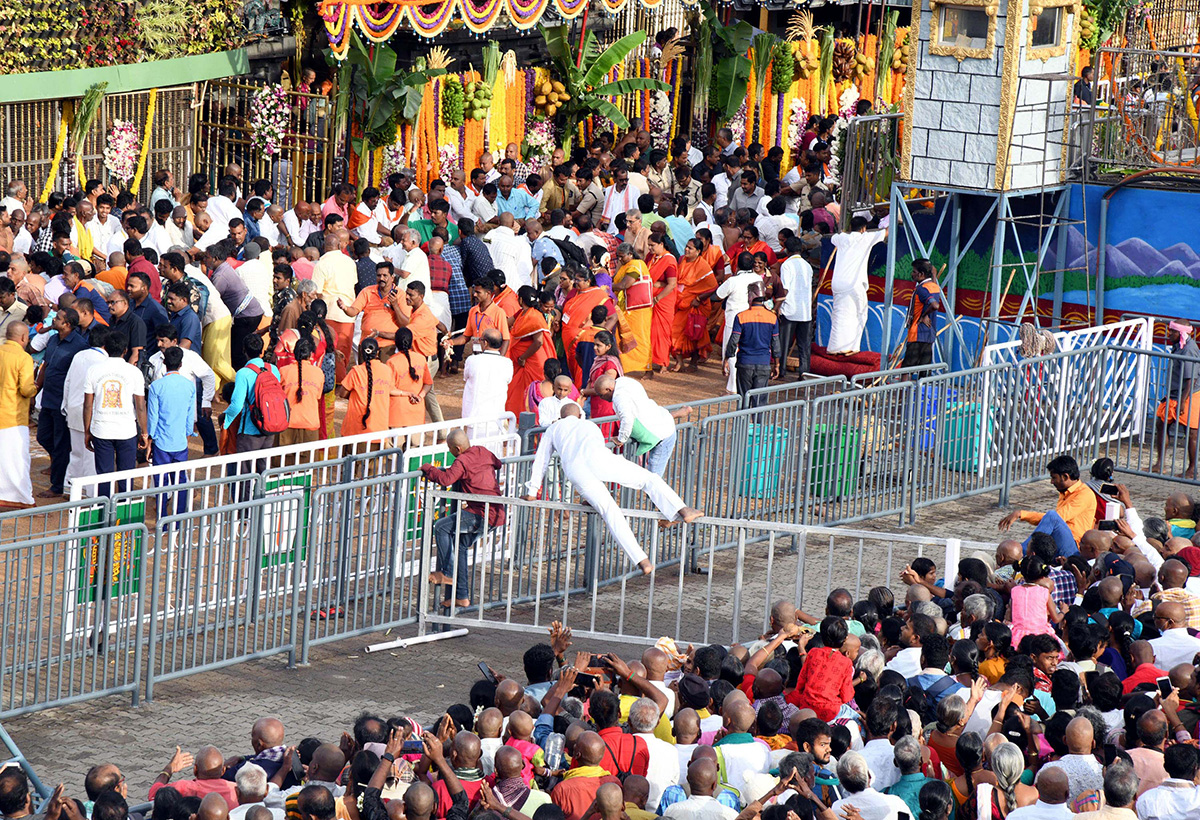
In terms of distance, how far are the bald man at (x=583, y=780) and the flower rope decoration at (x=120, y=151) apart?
14810 mm

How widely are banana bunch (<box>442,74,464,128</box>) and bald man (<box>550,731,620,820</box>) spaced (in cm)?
1616

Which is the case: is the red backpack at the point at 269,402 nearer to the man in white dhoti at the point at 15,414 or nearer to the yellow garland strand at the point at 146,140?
the man in white dhoti at the point at 15,414

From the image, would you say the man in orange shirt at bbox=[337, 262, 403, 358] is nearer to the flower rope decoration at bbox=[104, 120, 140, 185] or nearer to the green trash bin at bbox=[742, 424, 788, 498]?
the green trash bin at bbox=[742, 424, 788, 498]

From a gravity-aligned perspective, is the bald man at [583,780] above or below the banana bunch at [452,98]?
below

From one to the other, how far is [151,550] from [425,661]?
1859 millimetres

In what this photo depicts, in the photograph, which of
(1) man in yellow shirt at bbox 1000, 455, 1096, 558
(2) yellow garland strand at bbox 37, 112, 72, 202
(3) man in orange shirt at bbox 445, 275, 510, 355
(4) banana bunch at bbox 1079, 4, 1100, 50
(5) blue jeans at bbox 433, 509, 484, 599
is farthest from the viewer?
(4) banana bunch at bbox 1079, 4, 1100, 50

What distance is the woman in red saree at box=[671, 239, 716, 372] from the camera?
17969 millimetres

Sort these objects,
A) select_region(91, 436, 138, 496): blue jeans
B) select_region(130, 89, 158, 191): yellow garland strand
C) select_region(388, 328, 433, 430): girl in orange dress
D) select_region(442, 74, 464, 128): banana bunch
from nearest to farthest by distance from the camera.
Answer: select_region(91, 436, 138, 496): blue jeans
select_region(388, 328, 433, 430): girl in orange dress
select_region(130, 89, 158, 191): yellow garland strand
select_region(442, 74, 464, 128): banana bunch

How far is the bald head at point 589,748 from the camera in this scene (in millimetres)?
7285

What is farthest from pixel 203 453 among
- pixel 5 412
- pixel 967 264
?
pixel 967 264

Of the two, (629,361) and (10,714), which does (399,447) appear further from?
(629,361)

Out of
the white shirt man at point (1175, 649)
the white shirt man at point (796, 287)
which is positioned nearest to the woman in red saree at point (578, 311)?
the white shirt man at point (796, 287)

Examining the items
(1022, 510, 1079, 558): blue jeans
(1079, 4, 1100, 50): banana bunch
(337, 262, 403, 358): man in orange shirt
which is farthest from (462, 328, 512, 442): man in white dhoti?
(1079, 4, 1100, 50): banana bunch

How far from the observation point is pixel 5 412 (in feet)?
41.8
